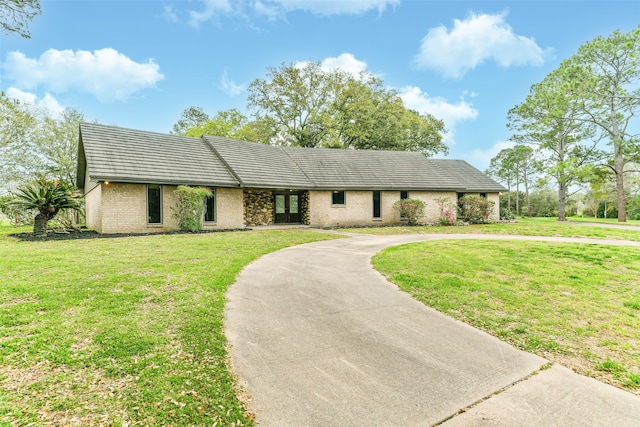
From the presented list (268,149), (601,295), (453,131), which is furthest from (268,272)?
(453,131)

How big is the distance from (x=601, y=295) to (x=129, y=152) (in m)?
17.6

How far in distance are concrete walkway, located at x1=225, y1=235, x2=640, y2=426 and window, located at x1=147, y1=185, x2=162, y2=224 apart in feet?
35.8

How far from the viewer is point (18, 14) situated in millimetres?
6480

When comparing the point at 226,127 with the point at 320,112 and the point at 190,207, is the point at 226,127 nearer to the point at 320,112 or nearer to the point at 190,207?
the point at 320,112

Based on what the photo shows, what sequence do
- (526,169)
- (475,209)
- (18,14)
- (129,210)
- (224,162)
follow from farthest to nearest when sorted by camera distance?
1. (526,169)
2. (475,209)
3. (224,162)
4. (129,210)
5. (18,14)

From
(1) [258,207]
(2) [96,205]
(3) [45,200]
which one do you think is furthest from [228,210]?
(3) [45,200]

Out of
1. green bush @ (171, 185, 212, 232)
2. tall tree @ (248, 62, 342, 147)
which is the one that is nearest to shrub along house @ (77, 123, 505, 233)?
green bush @ (171, 185, 212, 232)

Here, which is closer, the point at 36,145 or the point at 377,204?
the point at 377,204

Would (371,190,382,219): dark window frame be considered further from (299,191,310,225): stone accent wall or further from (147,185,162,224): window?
(147,185,162,224): window

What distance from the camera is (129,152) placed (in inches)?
A: 564

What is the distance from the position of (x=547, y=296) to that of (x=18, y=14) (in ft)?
40.4

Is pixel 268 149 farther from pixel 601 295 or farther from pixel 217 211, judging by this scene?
pixel 601 295

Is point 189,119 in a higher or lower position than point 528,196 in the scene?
higher

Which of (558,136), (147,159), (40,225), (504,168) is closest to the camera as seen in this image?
(40,225)
